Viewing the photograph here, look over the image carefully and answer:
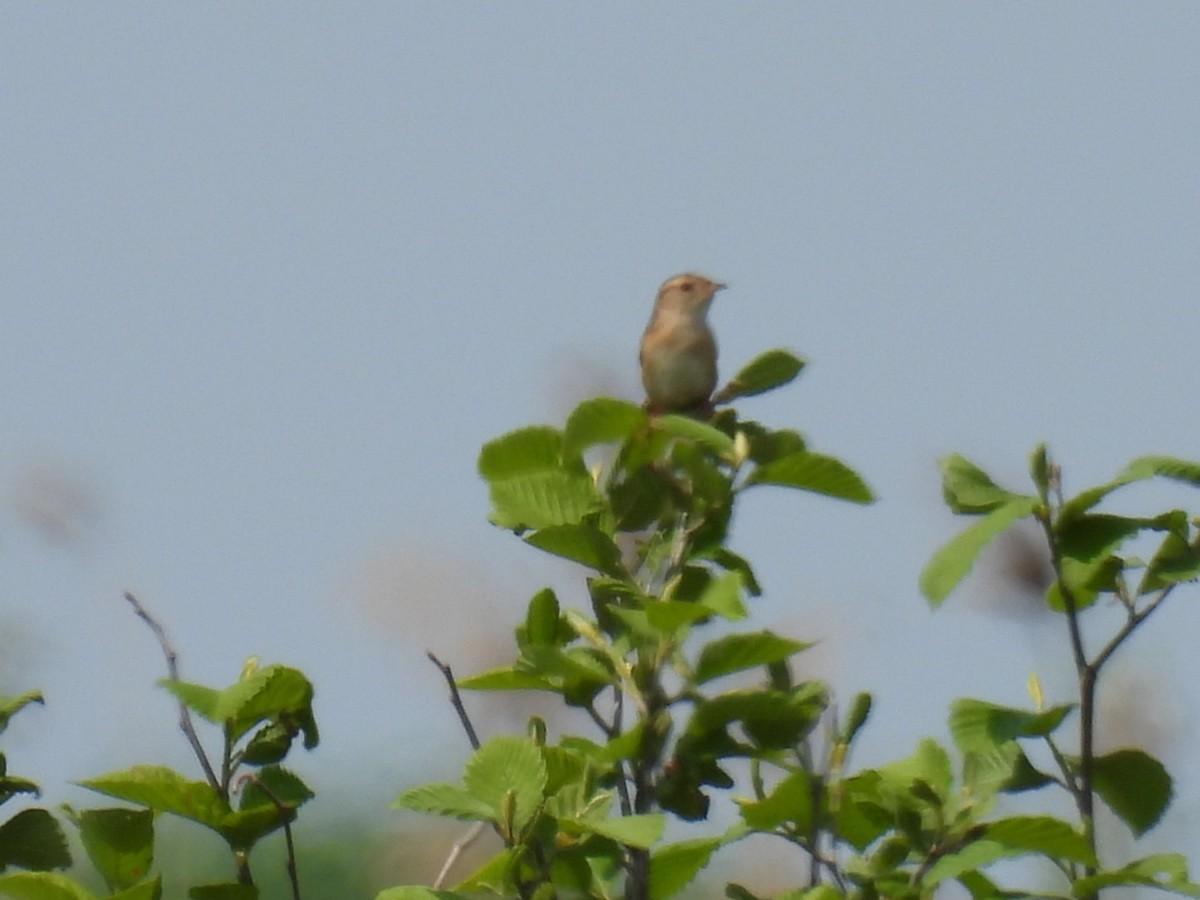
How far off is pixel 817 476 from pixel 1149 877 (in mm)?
561

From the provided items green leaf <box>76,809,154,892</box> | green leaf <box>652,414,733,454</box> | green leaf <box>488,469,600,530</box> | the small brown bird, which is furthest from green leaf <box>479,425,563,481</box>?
the small brown bird

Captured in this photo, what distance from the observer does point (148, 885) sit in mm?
1932

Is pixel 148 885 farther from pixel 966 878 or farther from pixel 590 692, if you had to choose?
pixel 966 878

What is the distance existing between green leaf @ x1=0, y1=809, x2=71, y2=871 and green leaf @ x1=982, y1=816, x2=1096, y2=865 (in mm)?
1122

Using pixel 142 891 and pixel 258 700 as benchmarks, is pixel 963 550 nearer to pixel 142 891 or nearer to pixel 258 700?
pixel 258 700

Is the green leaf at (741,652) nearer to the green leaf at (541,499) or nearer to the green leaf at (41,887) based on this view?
the green leaf at (541,499)

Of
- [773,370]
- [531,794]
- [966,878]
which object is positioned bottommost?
[966,878]

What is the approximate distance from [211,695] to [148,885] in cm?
21

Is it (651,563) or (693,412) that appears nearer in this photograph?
(651,563)

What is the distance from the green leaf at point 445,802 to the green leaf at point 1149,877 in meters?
0.62

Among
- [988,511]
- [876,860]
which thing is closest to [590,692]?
[876,860]

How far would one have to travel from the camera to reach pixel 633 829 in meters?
1.74

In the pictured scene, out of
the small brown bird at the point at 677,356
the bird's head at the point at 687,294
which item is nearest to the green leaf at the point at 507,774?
the small brown bird at the point at 677,356

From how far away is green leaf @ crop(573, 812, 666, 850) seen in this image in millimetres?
1712
